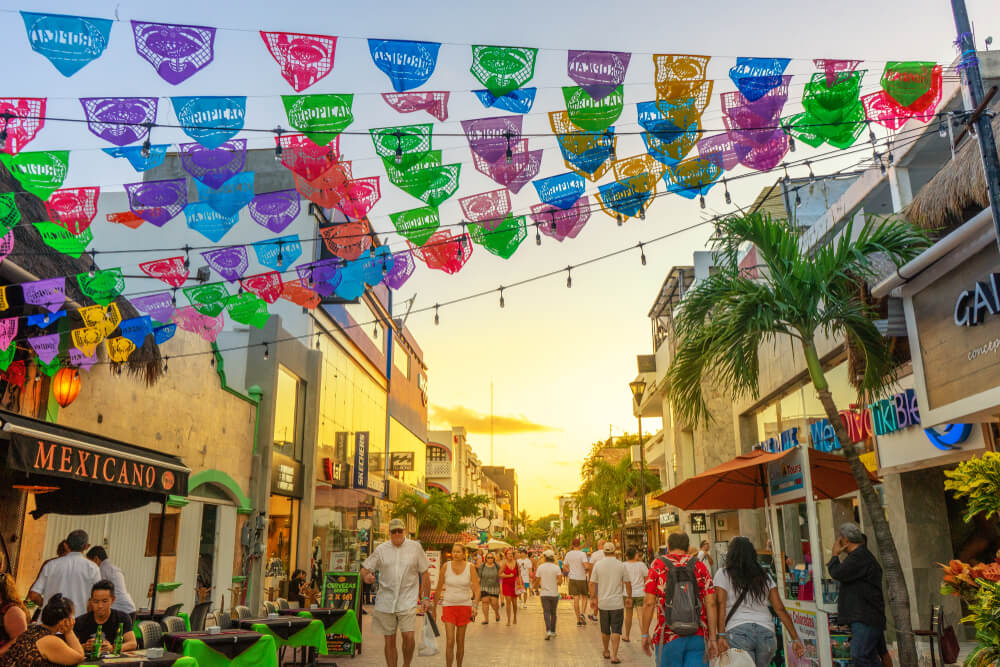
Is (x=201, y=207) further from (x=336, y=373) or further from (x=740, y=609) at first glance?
(x=336, y=373)

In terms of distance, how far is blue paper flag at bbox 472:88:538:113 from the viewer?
7.37 metres

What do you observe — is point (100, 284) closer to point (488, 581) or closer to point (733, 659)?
A: point (733, 659)

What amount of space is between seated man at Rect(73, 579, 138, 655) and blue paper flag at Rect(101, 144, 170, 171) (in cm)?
425

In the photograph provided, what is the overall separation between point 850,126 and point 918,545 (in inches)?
267

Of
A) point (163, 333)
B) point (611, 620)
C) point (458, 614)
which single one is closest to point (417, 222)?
point (458, 614)

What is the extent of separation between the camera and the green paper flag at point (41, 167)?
8.56m

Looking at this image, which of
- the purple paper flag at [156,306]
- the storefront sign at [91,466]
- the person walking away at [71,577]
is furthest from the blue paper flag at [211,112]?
the purple paper flag at [156,306]

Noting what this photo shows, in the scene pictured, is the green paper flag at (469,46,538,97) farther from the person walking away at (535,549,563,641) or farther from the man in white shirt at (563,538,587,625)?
the man in white shirt at (563,538,587,625)

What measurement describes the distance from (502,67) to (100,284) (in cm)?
782

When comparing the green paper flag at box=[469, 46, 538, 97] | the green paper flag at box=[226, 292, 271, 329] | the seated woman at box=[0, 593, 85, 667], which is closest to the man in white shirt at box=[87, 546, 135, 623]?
the seated woman at box=[0, 593, 85, 667]

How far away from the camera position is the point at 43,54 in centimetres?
630

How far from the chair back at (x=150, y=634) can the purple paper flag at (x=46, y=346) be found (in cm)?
447

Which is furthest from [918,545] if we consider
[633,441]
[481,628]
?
[633,441]

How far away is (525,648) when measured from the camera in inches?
529
